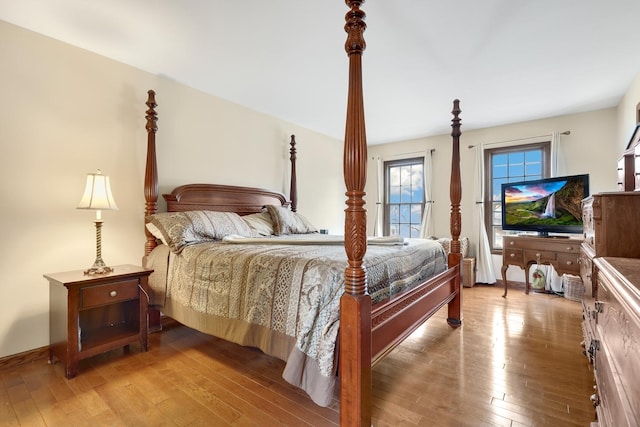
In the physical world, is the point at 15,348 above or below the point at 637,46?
below

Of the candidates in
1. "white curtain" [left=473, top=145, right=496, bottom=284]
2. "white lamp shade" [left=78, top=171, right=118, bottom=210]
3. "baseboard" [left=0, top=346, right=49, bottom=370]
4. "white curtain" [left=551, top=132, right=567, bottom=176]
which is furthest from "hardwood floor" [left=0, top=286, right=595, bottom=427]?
"white curtain" [left=551, top=132, right=567, bottom=176]

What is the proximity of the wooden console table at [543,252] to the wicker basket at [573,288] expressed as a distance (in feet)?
1.36

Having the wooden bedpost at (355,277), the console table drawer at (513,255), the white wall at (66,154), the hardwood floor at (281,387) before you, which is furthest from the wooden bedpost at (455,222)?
the white wall at (66,154)

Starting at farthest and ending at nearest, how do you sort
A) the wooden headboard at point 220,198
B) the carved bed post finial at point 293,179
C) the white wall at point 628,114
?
the carved bed post finial at point 293,179 < the wooden headboard at point 220,198 < the white wall at point 628,114

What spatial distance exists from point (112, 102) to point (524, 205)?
4.89 m

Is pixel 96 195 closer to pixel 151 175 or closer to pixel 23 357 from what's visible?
pixel 151 175

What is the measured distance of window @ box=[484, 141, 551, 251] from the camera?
4352 millimetres

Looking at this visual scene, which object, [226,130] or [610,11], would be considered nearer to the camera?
[610,11]

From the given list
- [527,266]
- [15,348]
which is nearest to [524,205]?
[527,266]

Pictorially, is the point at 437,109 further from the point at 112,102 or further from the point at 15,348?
the point at 15,348

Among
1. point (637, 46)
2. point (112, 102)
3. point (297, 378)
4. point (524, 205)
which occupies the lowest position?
point (297, 378)

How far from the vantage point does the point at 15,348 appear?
7.20 feet

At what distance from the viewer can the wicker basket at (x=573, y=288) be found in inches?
145

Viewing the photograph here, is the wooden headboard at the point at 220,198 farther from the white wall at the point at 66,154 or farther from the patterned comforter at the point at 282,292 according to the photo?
the patterned comforter at the point at 282,292
